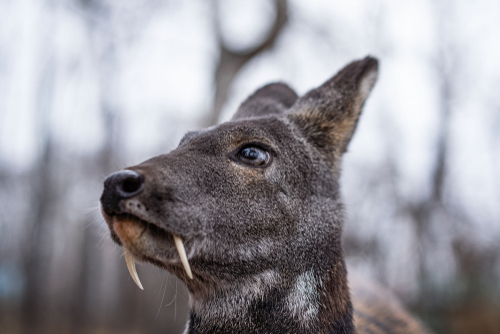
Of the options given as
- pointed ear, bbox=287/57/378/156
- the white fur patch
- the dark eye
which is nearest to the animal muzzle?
the dark eye

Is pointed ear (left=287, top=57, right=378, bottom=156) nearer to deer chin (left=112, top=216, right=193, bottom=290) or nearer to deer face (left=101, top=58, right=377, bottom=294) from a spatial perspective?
deer face (left=101, top=58, right=377, bottom=294)

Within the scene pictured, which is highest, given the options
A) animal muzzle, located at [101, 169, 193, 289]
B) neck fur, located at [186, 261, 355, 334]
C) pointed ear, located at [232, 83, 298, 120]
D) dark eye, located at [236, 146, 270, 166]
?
pointed ear, located at [232, 83, 298, 120]

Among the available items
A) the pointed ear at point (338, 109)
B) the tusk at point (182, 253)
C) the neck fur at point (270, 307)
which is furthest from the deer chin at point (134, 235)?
the pointed ear at point (338, 109)

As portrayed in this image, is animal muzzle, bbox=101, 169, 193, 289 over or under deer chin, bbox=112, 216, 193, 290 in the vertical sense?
over

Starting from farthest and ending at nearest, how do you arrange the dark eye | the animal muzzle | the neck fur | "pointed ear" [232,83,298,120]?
"pointed ear" [232,83,298,120], the dark eye, the neck fur, the animal muzzle

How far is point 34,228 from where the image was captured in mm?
8914

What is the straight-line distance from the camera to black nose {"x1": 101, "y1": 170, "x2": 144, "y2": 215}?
69.5 inches

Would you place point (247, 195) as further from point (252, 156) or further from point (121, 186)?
point (121, 186)

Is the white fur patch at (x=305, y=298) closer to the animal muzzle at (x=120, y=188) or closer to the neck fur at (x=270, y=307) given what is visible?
the neck fur at (x=270, y=307)

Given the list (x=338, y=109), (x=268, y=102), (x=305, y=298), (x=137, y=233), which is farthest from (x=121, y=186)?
(x=268, y=102)

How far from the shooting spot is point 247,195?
2.27 meters

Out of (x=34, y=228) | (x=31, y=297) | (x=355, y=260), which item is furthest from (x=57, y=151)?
(x=355, y=260)

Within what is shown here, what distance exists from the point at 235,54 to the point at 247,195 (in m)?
7.09

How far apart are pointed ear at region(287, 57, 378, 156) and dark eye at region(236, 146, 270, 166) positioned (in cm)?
62
